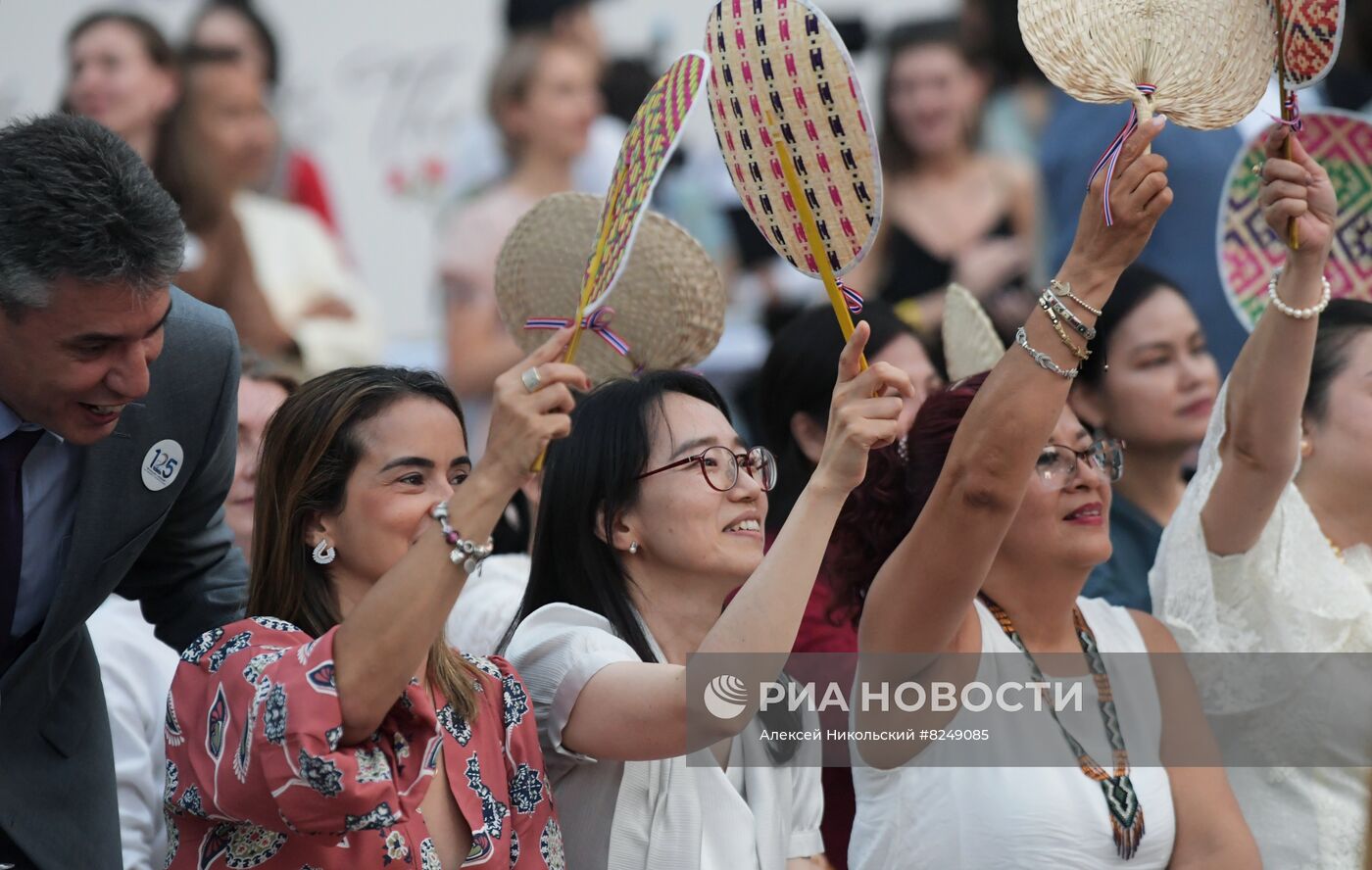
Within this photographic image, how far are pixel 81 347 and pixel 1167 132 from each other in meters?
3.26

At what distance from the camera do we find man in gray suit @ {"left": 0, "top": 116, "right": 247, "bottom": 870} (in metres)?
2.28

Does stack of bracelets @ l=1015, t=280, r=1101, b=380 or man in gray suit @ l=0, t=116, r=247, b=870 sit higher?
A: stack of bracelets @ l=1015, t=280, r=1101, b=380

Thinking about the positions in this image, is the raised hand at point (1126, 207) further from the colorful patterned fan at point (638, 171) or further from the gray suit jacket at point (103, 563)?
the gray suit jacket at point (103, 563)

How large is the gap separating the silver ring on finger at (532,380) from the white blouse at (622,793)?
2.13ft

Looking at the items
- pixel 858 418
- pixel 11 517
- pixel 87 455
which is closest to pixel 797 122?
pixel 858 418

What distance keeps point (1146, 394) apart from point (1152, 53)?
1457mm

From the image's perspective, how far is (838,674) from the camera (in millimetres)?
3436

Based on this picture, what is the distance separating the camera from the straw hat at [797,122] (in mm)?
2484

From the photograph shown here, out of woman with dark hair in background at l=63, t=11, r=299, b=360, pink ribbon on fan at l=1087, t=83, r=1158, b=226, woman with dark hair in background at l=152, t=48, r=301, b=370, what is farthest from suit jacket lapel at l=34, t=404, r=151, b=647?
woman with dark hair in background at l=63, t=11, r=299, b=360

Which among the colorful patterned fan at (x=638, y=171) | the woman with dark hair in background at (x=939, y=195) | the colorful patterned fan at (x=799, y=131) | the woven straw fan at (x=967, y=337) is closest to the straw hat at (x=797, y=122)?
the colorful patterned fan at (x=799, y=131)

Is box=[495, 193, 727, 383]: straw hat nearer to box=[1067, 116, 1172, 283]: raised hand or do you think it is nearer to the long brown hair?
the long brown hair

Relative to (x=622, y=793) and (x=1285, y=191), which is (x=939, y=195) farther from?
(x=622, y=793)

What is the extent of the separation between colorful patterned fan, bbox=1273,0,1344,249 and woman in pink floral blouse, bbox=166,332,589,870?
4.15 ft

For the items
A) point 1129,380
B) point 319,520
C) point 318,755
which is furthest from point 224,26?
point 318,755
